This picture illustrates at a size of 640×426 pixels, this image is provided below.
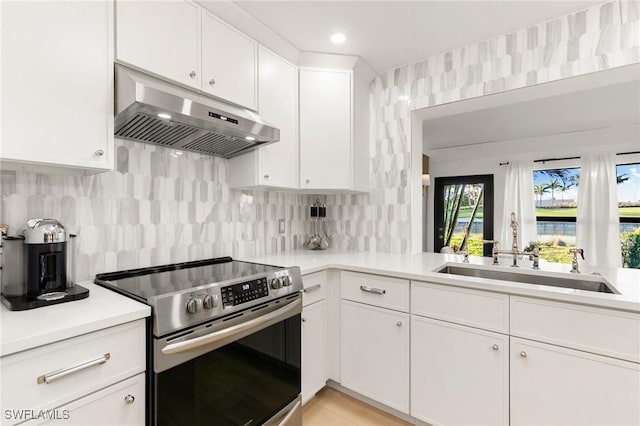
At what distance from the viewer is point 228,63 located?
1726 millimetres

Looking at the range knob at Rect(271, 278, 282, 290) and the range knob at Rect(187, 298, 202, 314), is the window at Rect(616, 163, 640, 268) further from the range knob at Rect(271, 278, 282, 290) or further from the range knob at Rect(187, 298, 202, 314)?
the range knob at Rect(187, 298, 202, 314)

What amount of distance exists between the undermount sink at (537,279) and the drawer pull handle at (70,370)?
5.83 ft

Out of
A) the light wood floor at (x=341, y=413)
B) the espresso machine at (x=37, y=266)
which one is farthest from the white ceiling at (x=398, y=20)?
the light wood floor at (x=341, y=413)

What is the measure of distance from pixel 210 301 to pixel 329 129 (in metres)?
1.58

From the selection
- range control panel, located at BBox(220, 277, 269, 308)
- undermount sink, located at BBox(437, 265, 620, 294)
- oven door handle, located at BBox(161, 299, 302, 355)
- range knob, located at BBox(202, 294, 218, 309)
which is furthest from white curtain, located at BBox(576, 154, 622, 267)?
range knob, located at BBox(202, 294, 218, 309)

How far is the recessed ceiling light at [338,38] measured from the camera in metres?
2.03

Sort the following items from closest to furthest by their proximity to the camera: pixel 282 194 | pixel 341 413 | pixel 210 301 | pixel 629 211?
pixel 210 301 → pixel 341 413 → pixel 282 194 → pixel 629 211

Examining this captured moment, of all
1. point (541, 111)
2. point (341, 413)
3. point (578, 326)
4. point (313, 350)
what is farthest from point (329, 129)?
point (541, 111)

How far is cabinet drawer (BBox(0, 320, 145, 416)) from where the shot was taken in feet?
2.61

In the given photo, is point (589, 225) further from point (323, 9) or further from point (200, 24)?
point (200, 24)

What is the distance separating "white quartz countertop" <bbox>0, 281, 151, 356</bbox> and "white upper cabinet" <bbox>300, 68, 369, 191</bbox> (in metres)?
1.40

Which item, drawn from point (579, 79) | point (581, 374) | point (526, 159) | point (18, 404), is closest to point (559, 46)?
point (579, 79)

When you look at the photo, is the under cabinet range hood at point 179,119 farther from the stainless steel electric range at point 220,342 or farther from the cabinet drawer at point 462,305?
the cabinet drawer at point 462,305

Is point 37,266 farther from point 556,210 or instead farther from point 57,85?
point 556,210
